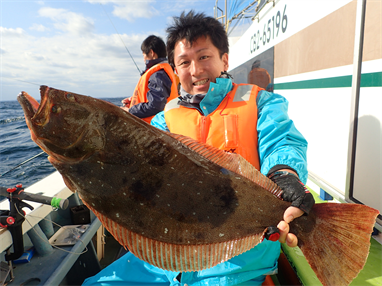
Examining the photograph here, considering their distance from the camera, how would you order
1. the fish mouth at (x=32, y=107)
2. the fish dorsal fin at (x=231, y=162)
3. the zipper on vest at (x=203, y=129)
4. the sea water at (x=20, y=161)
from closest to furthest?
1. the fish mouth at (x=32, y=107)
2. the fish dorsal fin at (x=231, y=162)
3. the zipper on vest at (x=203, y=129)
4. the sea water at (x=20, y=161)

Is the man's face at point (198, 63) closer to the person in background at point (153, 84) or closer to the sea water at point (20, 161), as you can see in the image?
the person in background at point (153, 84)

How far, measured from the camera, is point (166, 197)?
1.41 meters

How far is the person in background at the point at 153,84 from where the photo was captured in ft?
15.7

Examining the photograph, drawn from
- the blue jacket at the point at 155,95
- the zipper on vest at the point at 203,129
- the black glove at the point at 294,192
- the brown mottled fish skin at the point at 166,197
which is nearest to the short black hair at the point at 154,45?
the blue jacket at the point at 155,95

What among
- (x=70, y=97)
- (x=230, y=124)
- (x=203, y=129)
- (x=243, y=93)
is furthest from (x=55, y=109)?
(x=243, y=93)

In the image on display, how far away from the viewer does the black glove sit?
55.6 inches

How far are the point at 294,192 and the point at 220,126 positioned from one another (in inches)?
36.6

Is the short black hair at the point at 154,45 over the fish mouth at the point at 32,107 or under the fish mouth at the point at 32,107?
over

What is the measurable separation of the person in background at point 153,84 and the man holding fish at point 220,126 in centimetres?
216

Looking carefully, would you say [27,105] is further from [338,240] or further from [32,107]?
[338,240]

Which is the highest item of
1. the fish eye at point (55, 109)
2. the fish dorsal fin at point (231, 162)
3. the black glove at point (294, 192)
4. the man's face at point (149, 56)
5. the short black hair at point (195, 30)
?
the man's face at point (149, 56)

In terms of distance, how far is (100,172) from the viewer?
1394 millimetres

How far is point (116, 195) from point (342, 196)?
95.2 inches

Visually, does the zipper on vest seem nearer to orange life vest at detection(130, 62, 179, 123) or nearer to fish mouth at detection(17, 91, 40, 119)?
fish mouth at detection(17, 91, 40, 119)
